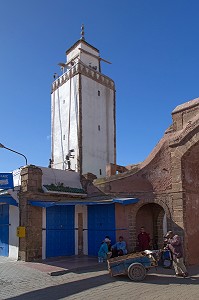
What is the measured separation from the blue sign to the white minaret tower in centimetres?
1188

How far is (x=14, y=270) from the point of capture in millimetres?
12086

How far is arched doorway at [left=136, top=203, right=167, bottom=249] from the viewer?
1655cm

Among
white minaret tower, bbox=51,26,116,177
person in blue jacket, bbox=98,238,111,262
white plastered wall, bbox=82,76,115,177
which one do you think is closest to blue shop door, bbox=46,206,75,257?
person in blue jacket, bbox=98,238,111,262

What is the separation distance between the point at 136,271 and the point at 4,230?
833cm

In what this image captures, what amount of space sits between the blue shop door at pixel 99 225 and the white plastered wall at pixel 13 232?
342 cm

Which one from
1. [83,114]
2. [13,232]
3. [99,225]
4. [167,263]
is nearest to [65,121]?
[83,114]

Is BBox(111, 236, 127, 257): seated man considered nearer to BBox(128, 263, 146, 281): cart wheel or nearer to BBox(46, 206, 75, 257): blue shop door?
BBox(128, 263, 146, 281): cart wheel

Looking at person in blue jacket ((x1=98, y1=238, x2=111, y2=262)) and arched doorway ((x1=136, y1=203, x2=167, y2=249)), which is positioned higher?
arched doorway ((x1=136, y1=203, x2=167, y2=249))

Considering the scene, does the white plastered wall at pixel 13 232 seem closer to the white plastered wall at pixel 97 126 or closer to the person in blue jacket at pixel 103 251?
the person in blue jacket at pixel 103 251

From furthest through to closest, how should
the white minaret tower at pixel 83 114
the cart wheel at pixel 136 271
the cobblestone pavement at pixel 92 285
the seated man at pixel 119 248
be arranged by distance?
the white minaret tower at pixel 83 114
the seated man at pixel 119 248
the cart wheel at pixel 136 271
the cobblestone pavement at pixel 92 285

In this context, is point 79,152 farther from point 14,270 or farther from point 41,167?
point 14,270

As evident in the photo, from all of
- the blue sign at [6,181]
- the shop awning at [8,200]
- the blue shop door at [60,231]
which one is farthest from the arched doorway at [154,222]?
the blue sign at [6,181]

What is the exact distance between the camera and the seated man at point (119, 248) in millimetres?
13156

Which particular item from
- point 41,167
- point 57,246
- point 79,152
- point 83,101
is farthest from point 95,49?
point 57,246
